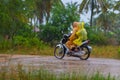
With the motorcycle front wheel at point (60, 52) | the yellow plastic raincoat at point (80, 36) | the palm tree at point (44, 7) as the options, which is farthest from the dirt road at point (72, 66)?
the palm tree at point (44, 7)

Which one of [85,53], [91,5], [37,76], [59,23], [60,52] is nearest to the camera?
[37,76]

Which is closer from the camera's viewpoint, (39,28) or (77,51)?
(77,51)

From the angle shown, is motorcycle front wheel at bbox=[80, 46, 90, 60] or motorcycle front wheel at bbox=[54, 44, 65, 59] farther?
motorcycle front wheel at bbox=[54, 44, 65, 59]

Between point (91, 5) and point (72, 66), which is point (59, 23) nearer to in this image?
point (91, 5)

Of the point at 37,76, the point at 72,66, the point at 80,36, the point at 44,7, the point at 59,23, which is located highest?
the point at 44,7

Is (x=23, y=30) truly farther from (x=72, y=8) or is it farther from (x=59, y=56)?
(x=59, y=56)

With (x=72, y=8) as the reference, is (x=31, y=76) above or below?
below

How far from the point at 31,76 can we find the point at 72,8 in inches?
1150

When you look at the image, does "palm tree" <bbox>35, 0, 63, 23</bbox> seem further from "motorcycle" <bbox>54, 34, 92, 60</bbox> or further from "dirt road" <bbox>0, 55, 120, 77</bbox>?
"dirt road" <bbox>0, 55, 120, 77</bbox>

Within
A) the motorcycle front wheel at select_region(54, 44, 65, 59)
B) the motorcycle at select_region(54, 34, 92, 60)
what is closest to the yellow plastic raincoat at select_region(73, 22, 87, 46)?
the motorcycle at select_region(54, 34, 92, 60)

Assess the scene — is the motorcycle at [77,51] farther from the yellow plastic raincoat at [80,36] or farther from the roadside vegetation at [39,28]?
the roadside vegetation at [39,28]

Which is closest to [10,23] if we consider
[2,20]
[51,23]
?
[2,20]

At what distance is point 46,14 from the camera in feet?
154

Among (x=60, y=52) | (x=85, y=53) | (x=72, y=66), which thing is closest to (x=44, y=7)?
(x=60, y=52)
